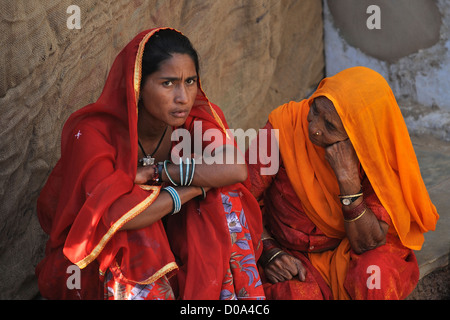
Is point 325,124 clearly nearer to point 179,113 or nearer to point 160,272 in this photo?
point 179,113

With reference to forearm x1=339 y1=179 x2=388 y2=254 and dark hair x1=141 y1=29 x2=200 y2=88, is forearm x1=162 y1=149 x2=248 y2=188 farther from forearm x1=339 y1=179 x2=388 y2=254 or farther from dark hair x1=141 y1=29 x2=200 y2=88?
forearm x1=339 y1=179 x2=388 y2=254

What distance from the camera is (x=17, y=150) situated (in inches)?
130

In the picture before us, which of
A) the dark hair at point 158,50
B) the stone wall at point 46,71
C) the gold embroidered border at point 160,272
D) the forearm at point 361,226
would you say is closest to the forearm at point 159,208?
the gold embroidered border at point 160,272

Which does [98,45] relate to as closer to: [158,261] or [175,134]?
[175,134]

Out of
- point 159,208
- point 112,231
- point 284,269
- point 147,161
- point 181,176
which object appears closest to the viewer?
point 112,231

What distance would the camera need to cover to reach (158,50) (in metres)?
2.68

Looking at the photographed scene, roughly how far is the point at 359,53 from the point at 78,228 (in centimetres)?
389

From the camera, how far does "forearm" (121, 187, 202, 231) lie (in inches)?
98.9

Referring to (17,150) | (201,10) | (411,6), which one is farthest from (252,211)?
(411,6)

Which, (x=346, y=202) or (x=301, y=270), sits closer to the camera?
(x=346, y=202)

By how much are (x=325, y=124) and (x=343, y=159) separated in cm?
18

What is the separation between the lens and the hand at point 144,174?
105 inches

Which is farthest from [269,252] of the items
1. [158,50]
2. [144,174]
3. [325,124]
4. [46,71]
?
[46,71]
